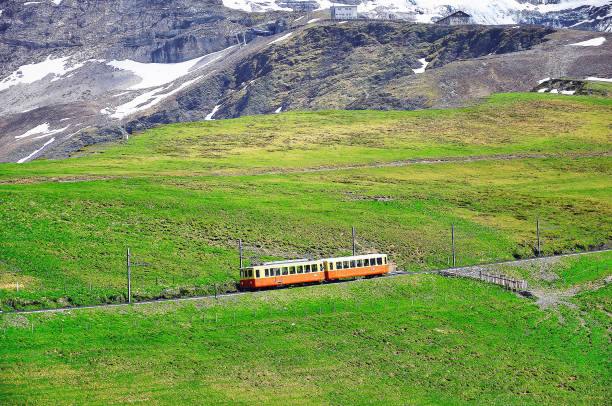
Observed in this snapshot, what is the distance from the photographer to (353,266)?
75.4 meters

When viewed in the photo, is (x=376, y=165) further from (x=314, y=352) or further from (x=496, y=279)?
(x=314, y=352)

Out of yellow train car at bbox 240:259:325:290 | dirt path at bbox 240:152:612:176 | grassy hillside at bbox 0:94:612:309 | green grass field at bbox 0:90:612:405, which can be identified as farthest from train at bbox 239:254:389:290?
dirt path at bbox 240:152:612:176

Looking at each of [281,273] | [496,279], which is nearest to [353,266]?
[281,273]

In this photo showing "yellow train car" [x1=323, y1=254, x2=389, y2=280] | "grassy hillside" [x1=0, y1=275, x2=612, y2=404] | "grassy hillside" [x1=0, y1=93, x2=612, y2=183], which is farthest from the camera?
"grassy hillside" [x1=0, y1=93, x2=612, y2=183]

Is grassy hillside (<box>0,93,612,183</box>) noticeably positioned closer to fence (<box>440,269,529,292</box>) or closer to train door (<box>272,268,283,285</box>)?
train door (<box>272,268,283,285</box>)

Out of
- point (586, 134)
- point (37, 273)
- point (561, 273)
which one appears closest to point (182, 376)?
point (37, 273)

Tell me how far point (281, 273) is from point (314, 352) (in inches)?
607

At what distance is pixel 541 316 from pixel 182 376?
31251mm

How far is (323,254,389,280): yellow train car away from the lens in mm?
74375

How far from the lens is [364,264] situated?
75938 millimetres

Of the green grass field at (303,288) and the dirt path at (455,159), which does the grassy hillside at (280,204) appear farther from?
the dirt path at (455,159)

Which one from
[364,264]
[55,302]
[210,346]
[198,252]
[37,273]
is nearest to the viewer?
[210,346]

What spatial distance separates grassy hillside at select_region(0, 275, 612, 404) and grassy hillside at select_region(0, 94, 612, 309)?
8432mm

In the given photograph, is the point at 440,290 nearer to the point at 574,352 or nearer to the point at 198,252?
the point at 574,352
